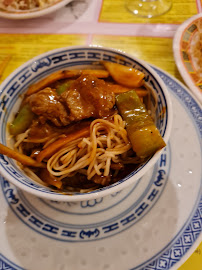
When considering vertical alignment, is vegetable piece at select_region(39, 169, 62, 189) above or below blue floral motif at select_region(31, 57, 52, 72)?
below

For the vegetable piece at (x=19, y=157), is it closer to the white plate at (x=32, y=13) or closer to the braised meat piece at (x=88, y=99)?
the braised meat piece at (x=88, y=99)

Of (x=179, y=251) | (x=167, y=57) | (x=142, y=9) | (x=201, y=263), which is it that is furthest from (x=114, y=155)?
(x=142, y=9)

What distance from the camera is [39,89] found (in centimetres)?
156

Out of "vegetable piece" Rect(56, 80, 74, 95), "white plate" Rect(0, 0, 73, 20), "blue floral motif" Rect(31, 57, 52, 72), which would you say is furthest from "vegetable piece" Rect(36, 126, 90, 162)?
"white plate" Rect(0, 0, 73, 20)

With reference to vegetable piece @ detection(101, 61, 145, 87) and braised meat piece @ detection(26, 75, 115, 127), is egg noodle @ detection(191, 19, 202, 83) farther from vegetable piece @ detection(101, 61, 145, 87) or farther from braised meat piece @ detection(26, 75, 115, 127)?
braised meat piece @ detection(26, 75, 115, 127)

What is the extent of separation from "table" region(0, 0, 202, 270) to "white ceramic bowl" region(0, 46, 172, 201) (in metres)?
0.71

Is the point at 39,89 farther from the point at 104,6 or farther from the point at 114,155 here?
the point at 104,6

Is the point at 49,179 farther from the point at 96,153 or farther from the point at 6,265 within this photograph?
the point at 6,265

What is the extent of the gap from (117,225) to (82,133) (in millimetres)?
512

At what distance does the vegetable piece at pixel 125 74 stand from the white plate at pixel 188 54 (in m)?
0.54

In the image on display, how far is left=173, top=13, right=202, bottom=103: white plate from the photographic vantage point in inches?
73.1

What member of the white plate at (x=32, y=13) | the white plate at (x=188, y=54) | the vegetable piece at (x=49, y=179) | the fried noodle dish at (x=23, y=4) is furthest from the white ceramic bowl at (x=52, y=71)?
the fried noodle dish at (x=23, y=4)

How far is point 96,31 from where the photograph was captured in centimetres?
244

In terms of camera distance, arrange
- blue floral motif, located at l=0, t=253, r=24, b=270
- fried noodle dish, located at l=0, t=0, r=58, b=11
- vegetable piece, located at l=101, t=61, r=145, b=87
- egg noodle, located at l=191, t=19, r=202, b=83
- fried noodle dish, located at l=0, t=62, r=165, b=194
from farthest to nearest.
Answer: fried noodle dish, located at l=0, t=0, r=58, b=11 < egg noodle, located at l=191, t=19, r=202, b=83 < vegetable piece, located at l=101, t=61, r=145, b=87 < fried noodle dish, located at l=0, t=62, r=165, b=194 < blue floral motif, located at l=0, t=253, r=24, b=270
